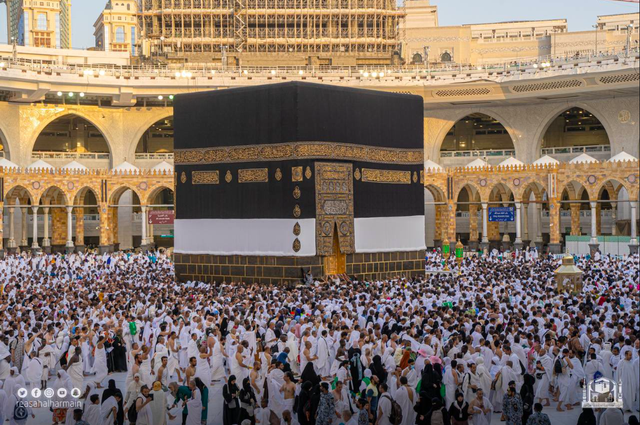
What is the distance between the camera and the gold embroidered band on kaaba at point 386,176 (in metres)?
22.6

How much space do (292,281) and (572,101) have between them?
2192 centimetres

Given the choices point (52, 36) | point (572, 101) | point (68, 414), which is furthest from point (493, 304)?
point (52, 36)

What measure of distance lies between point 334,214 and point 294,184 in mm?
1391

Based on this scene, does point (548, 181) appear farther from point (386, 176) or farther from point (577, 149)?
point (386, 176)

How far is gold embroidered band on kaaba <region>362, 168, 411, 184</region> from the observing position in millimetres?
22562

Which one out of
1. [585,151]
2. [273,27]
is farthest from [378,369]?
[273,27]

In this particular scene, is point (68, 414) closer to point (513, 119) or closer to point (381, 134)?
point (381, 134)

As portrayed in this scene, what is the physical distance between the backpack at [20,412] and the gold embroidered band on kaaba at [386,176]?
48.1 ft

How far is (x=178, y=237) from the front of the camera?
2322 cm

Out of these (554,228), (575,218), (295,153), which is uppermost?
(295,153)

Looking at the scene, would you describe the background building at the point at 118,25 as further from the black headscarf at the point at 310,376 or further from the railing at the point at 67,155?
the black headscarf at the point at 310,376

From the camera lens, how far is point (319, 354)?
11.0 metres

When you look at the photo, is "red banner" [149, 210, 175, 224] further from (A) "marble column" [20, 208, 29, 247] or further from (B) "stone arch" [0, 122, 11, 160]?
(B) "stone arch" [0, 122, 11, 160]

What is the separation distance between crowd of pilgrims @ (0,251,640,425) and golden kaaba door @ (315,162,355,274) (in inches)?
158
